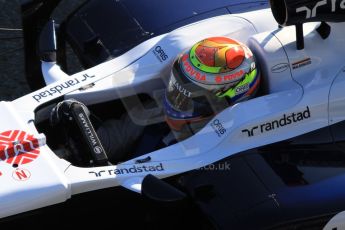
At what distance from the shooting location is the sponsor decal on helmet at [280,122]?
9.06ft

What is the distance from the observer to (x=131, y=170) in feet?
8.82

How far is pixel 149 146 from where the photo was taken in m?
3.04

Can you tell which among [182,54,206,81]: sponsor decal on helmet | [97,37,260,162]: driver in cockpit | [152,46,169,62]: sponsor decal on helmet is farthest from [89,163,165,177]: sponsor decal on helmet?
[152,46,169,62]: sponsor decal on helmet

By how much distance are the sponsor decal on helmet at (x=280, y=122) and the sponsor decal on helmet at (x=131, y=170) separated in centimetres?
39

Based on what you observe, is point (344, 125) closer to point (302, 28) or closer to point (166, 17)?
point (302, 28)

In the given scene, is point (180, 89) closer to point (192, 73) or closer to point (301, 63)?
point (192, 73)

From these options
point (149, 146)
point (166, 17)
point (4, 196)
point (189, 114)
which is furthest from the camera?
point (166, 17)

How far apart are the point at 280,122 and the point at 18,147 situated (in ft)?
3.52

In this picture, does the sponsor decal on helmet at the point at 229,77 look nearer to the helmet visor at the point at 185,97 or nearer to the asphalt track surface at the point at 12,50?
the helmet visor at the point at 185,97

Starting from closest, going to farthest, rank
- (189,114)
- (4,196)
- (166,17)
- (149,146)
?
(4,196)
(189,114)
(149,146)
(166,17)

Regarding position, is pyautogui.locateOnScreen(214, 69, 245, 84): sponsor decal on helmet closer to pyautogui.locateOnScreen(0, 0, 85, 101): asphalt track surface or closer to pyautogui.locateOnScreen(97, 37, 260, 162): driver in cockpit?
pyautogui.locateOnScreen(97, 37, 260, 162): driver in cockpit

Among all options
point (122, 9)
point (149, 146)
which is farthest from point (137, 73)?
point (122, 9)

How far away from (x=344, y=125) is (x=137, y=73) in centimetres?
97

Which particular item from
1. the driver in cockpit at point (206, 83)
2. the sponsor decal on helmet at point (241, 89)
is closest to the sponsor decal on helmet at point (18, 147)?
the driver in cockpit at point (206, 83)
